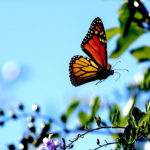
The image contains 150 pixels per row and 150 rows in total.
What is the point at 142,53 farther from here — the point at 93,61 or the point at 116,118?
the point at 116,118

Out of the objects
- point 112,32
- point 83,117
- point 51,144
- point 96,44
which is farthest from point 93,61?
point 51,144

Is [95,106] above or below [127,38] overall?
below

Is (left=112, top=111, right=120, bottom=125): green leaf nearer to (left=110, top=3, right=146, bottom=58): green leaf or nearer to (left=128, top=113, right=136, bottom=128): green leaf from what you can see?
(left=128, top=113, right=136, bottom=128): green leaf

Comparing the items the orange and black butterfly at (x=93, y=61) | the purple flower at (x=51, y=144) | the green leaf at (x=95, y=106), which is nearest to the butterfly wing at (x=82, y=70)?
the orange and black butterfly at (x=93, y=61)

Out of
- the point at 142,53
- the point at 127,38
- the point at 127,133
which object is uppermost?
the point at 127,38

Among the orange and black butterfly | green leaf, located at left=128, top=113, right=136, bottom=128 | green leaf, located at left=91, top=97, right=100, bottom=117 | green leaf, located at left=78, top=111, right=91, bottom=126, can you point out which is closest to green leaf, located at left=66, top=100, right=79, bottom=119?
green leaf, located at left=78, top=111, right=91, bottom=126
